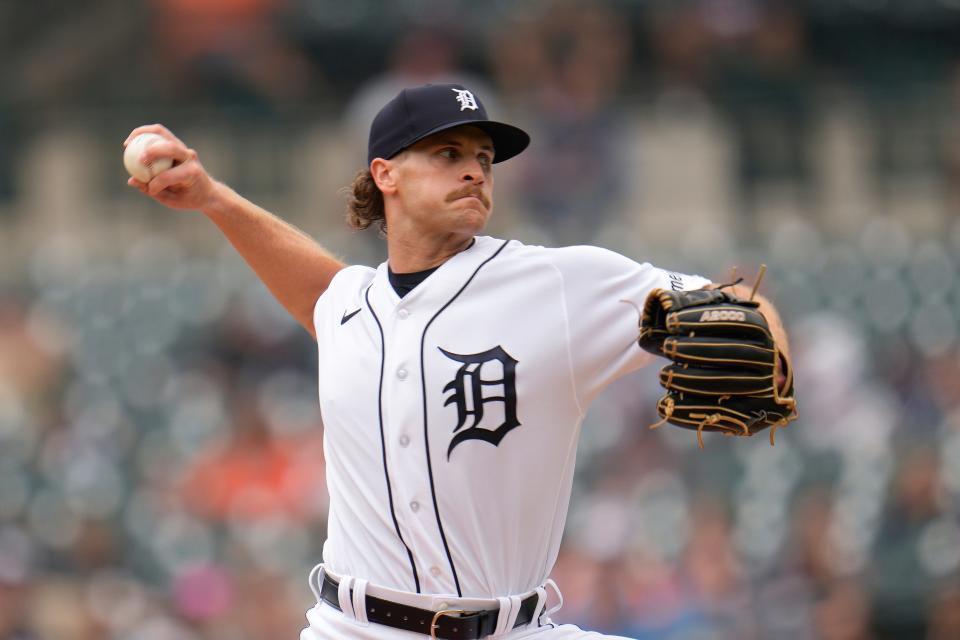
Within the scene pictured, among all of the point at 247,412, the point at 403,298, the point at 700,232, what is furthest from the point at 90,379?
the point at 403,298

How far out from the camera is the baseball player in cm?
304

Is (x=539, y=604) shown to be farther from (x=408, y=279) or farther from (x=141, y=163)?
(x=141, y=163)

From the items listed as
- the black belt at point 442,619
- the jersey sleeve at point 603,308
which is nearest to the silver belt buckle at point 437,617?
the black belt at point 442,619

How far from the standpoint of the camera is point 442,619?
118 inches

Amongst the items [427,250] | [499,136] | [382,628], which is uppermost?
[499,136]

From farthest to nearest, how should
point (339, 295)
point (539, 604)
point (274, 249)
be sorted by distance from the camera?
point (274, 249), point (339, 295), point (539, 604)

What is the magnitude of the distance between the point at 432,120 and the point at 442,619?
1.05 m

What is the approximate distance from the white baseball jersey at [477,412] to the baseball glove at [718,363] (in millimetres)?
225

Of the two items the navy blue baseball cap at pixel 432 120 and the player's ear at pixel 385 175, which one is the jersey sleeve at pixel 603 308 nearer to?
the navy blue baseball cap at pixel 432 120

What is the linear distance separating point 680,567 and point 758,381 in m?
3.91

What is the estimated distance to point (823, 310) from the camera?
8273 millimetres

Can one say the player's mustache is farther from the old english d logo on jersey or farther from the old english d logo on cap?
the old english d logo on jersey

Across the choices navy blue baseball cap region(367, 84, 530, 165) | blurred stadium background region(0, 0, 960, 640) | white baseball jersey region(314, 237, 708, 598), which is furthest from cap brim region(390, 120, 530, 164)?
blurred stadium background region(0, 0, 960, 640)

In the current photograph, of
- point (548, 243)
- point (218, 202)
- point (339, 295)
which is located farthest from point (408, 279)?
point (548, 243)
